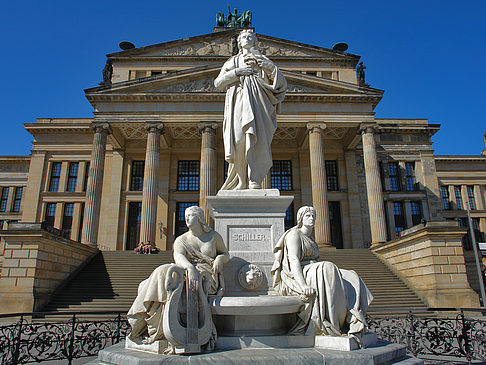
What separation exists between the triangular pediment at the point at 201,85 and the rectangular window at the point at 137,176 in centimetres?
839

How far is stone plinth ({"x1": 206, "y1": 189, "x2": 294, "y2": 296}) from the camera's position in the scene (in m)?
4.94

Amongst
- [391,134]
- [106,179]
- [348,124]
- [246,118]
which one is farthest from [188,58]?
[246,118]

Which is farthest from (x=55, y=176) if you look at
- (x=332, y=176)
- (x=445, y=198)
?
(x=445, y=198)

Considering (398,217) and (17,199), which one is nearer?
(398,217)

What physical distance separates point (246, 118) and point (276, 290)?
2.56 m

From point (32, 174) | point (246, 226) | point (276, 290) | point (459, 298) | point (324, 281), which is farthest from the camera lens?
point (32, 174)

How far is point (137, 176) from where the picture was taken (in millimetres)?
37250

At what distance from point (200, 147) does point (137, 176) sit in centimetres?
702

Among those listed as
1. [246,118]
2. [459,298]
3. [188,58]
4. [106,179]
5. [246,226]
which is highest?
[188,58]

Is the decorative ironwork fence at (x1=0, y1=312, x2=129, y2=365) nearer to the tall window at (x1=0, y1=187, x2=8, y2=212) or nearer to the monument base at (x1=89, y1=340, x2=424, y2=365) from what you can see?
the monument base at (x1=89, y1=340, x2=424, y2=365)

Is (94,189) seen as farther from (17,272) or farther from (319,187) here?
(319,187)

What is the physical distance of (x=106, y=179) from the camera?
3612cm

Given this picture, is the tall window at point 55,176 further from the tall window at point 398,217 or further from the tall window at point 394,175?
the tall window at point 398,217

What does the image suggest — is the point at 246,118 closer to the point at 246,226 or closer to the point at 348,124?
the point at 246,226
